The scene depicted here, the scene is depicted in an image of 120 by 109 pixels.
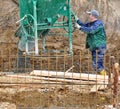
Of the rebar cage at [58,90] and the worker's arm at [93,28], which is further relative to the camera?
the worker's arm at [93,28]

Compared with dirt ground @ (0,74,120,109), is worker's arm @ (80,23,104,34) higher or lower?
higher

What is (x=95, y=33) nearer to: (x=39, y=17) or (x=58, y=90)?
(x=39, y=17)

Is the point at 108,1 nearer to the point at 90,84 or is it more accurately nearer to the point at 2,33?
the point at 2,33

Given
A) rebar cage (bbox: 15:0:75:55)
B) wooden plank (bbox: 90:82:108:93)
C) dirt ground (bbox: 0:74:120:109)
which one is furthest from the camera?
rebar cage (bbox: 15:0:75:55)

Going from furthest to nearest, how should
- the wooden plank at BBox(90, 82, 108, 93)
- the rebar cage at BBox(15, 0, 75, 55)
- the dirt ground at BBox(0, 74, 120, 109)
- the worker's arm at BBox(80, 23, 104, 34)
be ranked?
the rebar cage at BBox(15, 0, 75, 55) → the worker's arm at BBox(80, 23, 104, 34) → the wooden plank at BBox(90, 82, 108, 93) → the dirt ground at BBox(0, 74, 120, 109)

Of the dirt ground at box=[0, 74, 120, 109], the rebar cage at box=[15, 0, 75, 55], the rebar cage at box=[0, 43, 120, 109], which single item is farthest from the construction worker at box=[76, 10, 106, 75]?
the dirt ground at box=[0, 74, 120, 109]

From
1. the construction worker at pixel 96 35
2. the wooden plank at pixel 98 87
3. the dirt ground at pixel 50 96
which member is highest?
the construction worker at pixel 96 35

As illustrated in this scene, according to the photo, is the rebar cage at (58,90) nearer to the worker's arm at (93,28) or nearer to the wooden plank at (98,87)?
the wooden plank at (98,87)

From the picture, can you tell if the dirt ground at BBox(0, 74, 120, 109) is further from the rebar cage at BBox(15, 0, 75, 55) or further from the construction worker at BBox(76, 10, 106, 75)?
the rebar cage at BBox(15, 0, 75, 55)

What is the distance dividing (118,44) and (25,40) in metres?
3.58

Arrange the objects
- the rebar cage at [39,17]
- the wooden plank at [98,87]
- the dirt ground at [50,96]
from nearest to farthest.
Result: the dirt ground at [50,96] < the wooden plank at [98,87] < the rebar cage at [39,17]

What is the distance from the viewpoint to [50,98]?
7.55 metres

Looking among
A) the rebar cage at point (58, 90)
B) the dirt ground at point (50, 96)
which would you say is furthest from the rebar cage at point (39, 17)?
the dirt ground at point (50, 96)

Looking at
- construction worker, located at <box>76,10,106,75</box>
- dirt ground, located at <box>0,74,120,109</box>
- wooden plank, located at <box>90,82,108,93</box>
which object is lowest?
dirt ground, located at <box>0,74,120,109</box>
